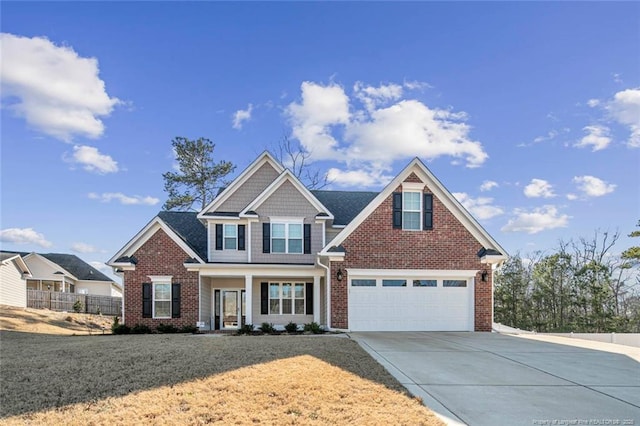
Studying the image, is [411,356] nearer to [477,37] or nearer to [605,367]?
[605,367]

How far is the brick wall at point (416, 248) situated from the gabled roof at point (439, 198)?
0.54ft

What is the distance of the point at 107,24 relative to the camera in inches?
594

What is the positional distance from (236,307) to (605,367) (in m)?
15.1

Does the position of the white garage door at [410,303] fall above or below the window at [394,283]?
below

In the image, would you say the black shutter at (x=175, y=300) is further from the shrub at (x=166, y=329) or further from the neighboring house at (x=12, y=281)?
the neighboring house at (x=12, y=281)

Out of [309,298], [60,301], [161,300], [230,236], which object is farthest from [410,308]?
[60,301]

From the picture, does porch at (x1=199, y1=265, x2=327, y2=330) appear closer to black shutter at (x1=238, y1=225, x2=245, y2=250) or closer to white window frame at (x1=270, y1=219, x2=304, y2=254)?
white window frame at (x1=270, y1=219, x2=304, y2=254)

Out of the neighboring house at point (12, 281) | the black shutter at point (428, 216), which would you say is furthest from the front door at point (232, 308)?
the neighboring house at point (12, 281)

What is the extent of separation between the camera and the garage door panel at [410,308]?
1712 cm

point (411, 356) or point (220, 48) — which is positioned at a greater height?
point (220, 48)

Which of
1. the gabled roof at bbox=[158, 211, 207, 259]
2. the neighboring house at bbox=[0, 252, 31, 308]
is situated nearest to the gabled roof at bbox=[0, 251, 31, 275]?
the neighboring house at bbox=[0, 252, 31, 308]

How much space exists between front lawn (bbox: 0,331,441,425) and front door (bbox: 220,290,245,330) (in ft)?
33.9

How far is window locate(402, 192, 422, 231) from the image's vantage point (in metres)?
17.9

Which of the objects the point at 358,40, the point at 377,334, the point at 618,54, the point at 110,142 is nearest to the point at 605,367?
the point at 377,334
